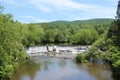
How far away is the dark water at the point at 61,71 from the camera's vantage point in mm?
36653

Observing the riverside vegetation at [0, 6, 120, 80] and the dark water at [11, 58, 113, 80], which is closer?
the riverside vegetation at [0, 6, 120, 80]

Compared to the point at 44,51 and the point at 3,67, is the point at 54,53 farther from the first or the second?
the point at 3,67

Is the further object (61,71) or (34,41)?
(34,41)

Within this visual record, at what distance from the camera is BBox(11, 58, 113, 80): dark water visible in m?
36.7

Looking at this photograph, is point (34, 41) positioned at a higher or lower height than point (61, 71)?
lower

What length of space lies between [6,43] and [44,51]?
1309 inches

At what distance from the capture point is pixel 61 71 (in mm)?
41375

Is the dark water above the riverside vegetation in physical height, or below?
below

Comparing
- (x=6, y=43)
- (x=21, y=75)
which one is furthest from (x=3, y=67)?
(x=21, y=75)

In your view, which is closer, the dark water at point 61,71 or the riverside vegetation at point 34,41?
the riverside vegetation at point 34,41

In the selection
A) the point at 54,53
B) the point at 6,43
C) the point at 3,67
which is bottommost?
the point at 54,53

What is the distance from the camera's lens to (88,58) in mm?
50875

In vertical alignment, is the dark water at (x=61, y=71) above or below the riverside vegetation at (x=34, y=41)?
below

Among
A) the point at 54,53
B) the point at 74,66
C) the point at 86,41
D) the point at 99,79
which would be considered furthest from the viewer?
the point at 86,41
